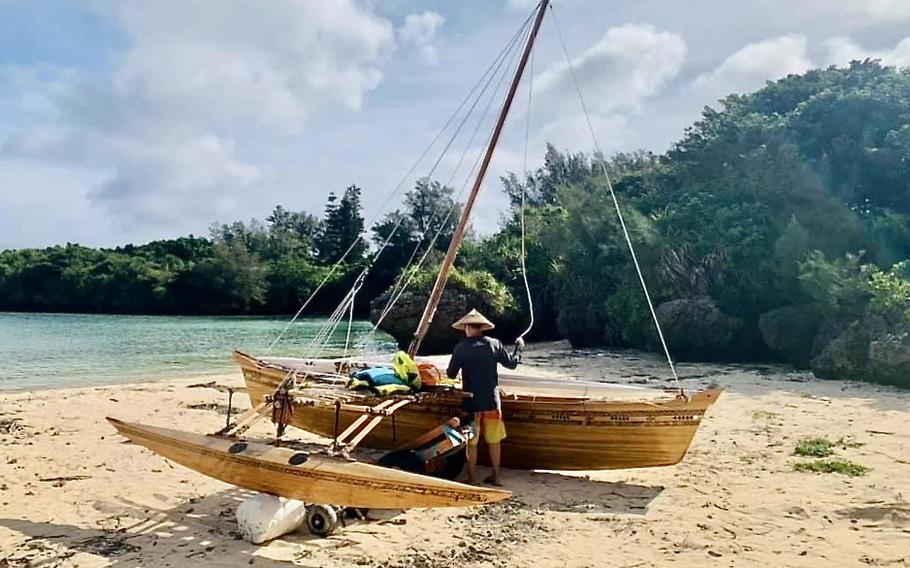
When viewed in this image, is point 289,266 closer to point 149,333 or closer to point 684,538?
point 149,333

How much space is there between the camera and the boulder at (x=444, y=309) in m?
28.1

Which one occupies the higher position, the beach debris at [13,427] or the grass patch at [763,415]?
the grass patch at [763,415]

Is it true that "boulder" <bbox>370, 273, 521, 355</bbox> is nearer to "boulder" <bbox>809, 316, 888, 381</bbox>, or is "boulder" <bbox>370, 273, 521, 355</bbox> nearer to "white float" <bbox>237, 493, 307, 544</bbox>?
"boulder" <bbox>809, 316, 888, 381</bbox>

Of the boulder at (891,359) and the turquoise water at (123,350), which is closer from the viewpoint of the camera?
the boulder at (891,359)

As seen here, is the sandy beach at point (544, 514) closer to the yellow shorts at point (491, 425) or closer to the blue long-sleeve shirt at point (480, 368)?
the yellow shorts at point (491, 425)

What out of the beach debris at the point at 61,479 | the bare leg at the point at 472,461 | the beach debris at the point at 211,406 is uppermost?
the bare leg at the point at 472,461

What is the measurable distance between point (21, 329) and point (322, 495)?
3788 centimetres

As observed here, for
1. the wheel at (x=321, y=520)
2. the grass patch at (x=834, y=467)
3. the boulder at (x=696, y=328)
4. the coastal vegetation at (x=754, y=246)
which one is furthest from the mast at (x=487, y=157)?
the boulder at (x=696, y=328)

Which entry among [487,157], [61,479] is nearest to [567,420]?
[487,157]

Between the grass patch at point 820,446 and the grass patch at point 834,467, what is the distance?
16.8 inches

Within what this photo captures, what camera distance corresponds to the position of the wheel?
A: 20.3 ft

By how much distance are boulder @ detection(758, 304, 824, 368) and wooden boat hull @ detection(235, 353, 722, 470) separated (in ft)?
40.5

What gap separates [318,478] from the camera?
581cm

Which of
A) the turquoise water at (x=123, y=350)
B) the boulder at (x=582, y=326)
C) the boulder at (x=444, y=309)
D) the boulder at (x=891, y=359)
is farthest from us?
the boulder at (x=444, y=309)
